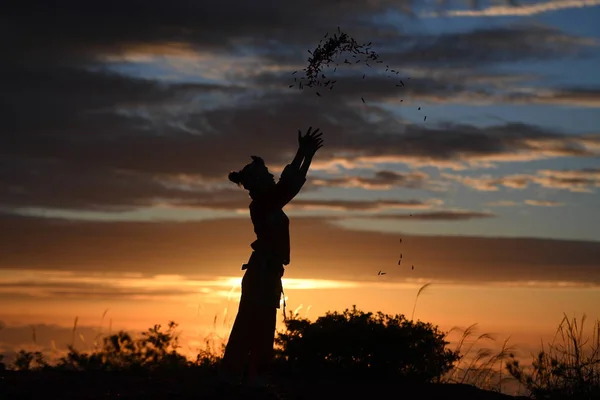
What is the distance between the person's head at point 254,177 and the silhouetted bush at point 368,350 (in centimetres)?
348

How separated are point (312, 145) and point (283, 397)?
11.3ft

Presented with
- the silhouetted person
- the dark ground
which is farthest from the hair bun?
the dark ground

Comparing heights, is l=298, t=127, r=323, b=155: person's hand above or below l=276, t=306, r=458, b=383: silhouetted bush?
above

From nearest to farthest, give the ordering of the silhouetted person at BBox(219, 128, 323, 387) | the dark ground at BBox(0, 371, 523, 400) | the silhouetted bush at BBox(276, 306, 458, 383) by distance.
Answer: the dark ground at BBox(0, 371, 523, 400)
the silhouetted person at BBox(219, 128, 323, 387)
the silhouetted bush at BBox(276, 306, 458, 383)

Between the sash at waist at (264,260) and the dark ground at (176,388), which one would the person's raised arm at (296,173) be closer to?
the sash at waist at (264,260)

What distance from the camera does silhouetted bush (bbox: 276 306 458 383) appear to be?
14.5 meters

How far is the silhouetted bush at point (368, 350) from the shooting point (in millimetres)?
14539

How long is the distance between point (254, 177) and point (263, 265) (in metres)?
1.23

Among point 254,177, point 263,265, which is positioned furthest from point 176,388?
point 254,177

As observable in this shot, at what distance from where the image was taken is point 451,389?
13.0m

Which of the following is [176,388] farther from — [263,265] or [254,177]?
[254,177]

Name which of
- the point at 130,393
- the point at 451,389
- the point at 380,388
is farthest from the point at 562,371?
the point at 130,393

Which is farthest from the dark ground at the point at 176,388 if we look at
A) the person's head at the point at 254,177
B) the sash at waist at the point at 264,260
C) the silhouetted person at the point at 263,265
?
the person's head at the point at 254,177

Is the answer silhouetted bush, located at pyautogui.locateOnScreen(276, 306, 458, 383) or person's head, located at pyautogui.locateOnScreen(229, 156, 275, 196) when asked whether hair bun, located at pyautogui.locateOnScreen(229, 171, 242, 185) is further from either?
silhouetted bush, located at pyautogui.locateOnScreen(276, 306, 458, 383)
